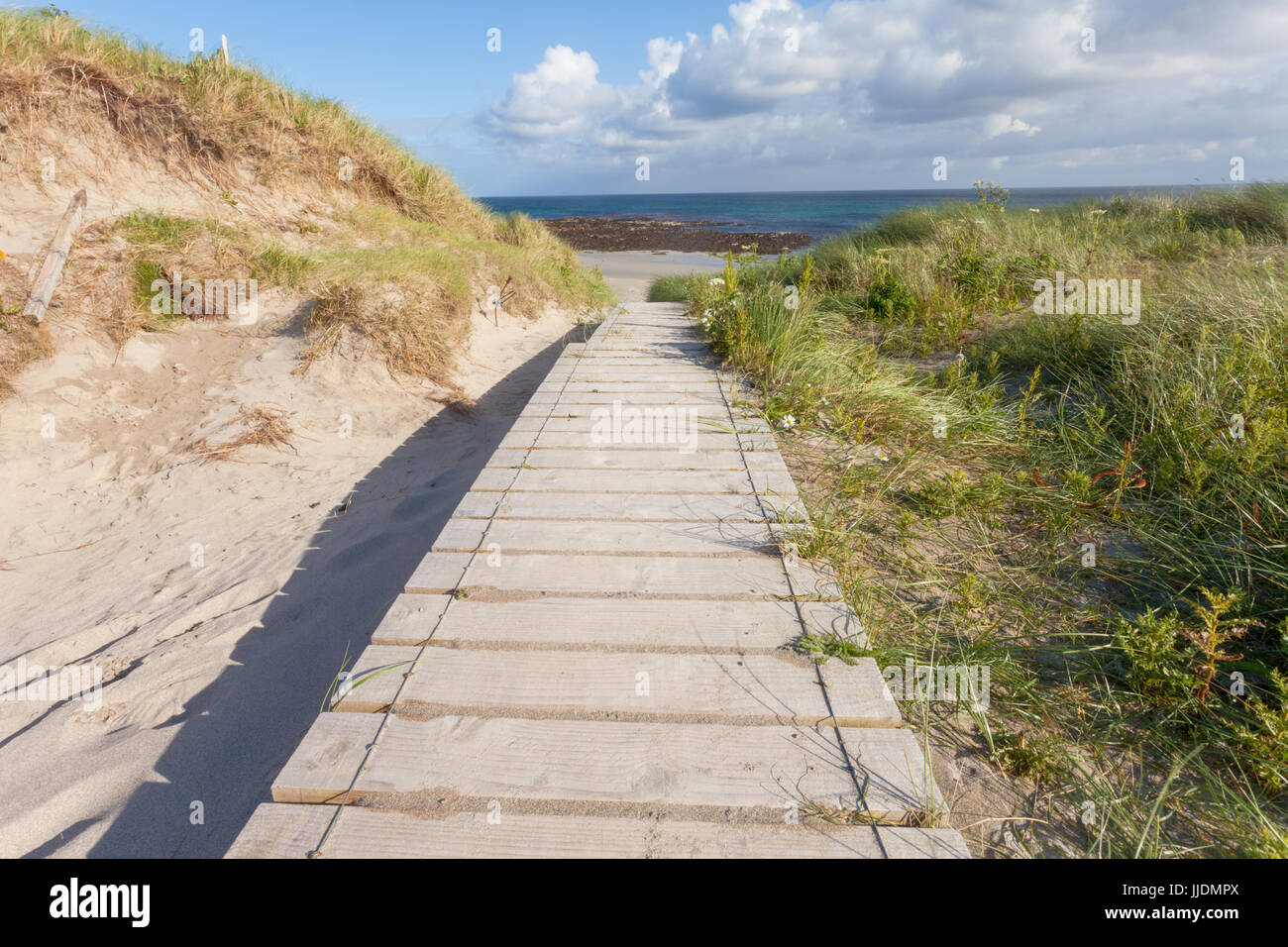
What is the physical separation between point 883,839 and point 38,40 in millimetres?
11695

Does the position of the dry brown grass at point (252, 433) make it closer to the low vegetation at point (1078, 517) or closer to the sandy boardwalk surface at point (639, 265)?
the low vegetation at point (1078, 517)

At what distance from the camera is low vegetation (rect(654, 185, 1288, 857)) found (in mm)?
1938

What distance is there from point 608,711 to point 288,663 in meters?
1.93

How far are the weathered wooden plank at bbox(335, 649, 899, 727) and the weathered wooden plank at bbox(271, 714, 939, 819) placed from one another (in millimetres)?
47

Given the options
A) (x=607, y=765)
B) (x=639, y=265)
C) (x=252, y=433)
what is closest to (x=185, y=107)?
(x=252, y=433)

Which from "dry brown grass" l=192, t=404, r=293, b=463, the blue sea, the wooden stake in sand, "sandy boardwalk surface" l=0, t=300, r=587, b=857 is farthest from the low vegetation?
the blue sea

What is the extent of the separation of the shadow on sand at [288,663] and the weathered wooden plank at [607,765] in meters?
0.77

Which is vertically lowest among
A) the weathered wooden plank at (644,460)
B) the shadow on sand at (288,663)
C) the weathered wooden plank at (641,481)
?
the shadow on sand at (288,663)

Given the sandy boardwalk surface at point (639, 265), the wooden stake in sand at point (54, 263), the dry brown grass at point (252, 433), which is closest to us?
the dry brown grass at point (252, 433)

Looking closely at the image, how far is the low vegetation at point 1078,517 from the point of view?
6.36ft

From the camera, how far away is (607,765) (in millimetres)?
1670

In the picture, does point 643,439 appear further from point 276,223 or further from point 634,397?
point 276,223

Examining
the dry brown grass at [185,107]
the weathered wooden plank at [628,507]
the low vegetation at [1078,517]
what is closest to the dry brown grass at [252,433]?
the weathered wooden plank at [628,507]

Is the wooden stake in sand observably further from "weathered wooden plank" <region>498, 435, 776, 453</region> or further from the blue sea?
the blue sea
